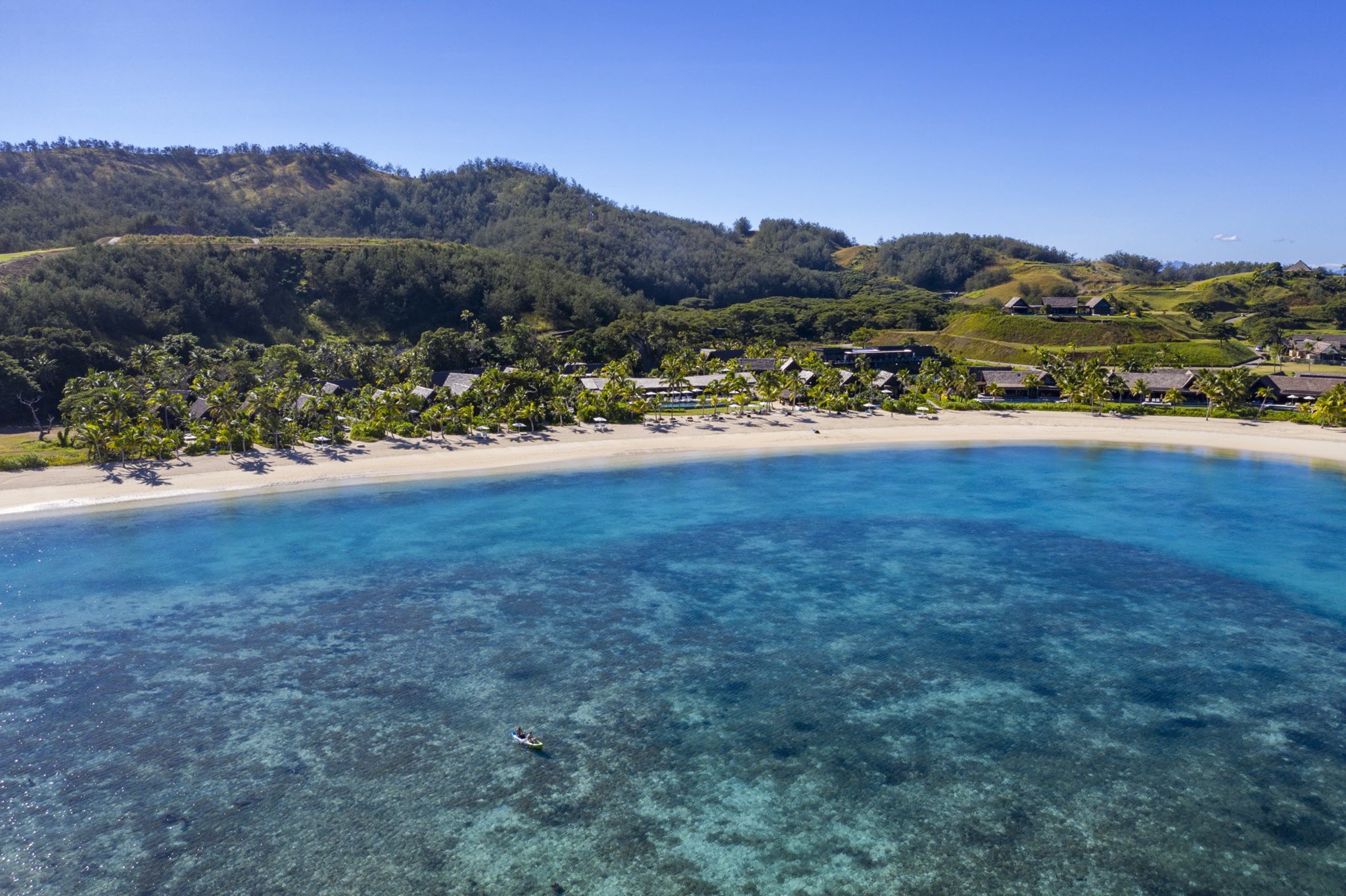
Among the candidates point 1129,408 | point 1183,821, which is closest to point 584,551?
point 1183,821

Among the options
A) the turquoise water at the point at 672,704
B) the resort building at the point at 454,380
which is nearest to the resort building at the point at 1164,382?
the turquoise water at the point at 672,704

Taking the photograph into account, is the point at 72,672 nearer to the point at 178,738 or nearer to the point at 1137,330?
the point at 178,738

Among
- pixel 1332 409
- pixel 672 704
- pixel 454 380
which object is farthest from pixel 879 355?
pixel 672 704

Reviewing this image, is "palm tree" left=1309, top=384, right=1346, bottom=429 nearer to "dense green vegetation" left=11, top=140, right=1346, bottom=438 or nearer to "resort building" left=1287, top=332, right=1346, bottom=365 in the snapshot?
"dense green vegetation" left=11, top=140, right=1346, bottom=438

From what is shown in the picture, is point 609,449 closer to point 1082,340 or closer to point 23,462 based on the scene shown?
point 23,462

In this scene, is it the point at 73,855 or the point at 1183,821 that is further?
the point at 1183,821

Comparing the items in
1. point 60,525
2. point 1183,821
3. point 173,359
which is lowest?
point 1183,821

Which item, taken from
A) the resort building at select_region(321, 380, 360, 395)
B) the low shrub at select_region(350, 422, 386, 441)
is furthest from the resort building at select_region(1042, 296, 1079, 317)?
the low shrub at select_region(350, 422, 386, 441)
